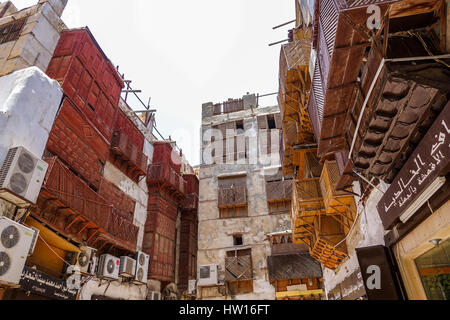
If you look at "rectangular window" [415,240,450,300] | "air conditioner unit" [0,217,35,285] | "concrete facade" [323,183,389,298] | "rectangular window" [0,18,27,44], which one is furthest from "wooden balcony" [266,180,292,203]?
"rectangular window" [0,18,27,44]

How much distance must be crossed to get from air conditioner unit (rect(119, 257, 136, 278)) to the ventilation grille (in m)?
9.36

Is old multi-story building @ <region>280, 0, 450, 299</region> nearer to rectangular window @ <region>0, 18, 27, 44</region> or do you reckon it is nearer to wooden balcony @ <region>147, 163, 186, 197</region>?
rectangular window @ <region>0, 18, 27, 44</region>

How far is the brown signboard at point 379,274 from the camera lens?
5.56m

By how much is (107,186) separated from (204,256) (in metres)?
9.98

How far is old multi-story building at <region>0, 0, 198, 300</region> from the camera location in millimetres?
10016

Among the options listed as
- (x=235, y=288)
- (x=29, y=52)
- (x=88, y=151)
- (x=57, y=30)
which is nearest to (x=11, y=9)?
(x=57, y=30)

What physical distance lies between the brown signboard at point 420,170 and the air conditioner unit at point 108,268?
14403mm

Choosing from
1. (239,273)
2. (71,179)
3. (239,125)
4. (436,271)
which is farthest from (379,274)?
(239,125)

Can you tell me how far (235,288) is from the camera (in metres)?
21.1

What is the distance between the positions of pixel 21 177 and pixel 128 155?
10309 mm

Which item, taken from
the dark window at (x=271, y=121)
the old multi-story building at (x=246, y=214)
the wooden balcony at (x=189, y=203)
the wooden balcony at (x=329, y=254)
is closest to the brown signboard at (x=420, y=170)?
the wooden balcony at (x=329, y=254)

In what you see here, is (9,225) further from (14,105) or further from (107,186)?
(107,186)

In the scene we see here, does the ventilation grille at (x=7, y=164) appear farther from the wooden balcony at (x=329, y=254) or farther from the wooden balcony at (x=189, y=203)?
the wooden balcony at (x=189, y=203)

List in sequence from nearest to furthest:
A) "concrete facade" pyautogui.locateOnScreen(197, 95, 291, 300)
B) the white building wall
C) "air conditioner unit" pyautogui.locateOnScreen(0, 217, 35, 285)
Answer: "air conditioner unit" pyautogui.locateOnScreen(0, 217, 35, 285) < the white building wall < "concrete facade" pyautogui.locateOnScreen(197, 95, 291, 300)
